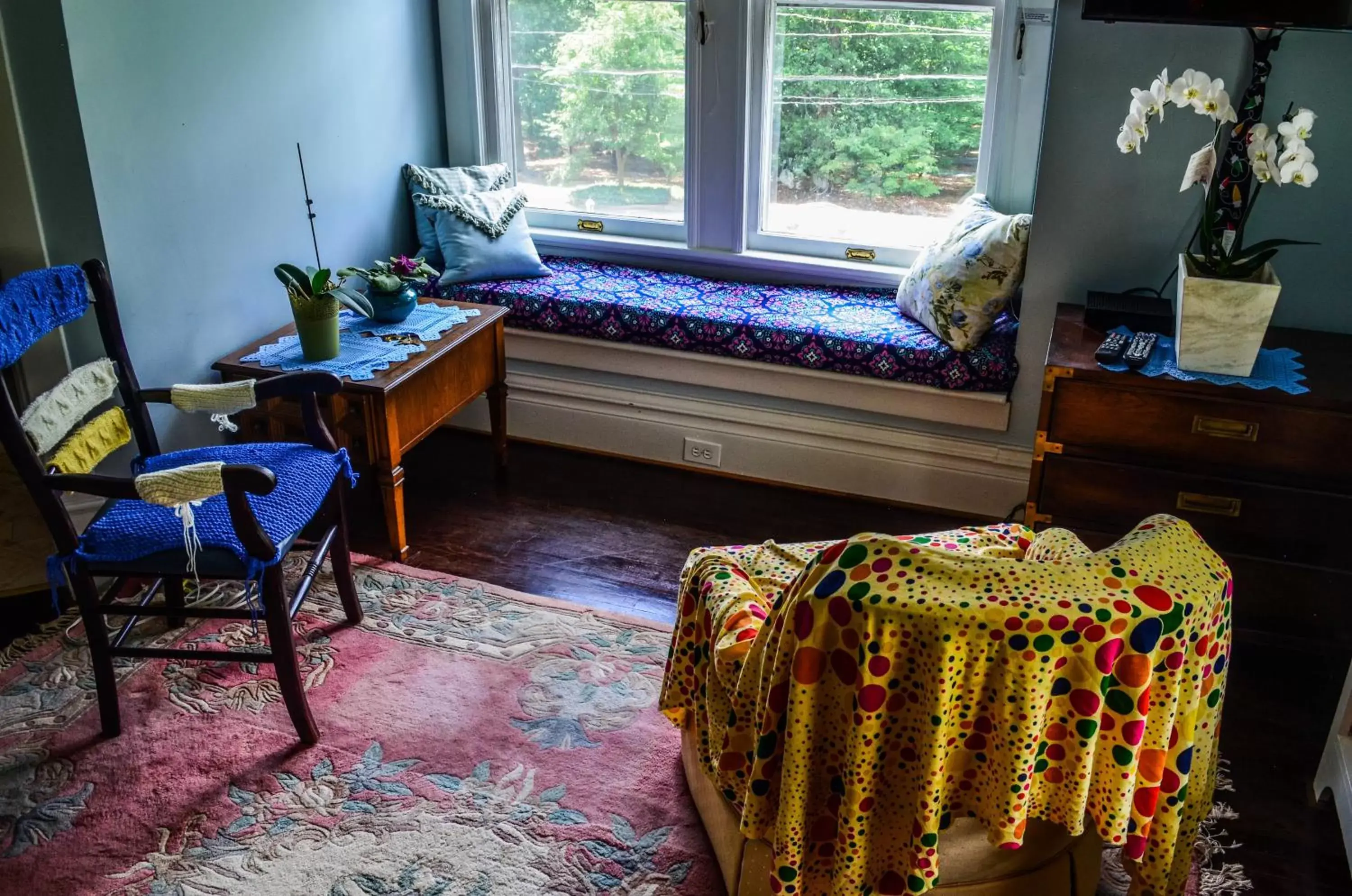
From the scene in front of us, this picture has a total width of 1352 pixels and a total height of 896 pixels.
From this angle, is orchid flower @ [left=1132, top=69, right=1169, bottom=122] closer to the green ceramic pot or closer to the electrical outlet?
the electrical outlet

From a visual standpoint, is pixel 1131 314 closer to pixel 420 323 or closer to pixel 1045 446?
pixel 1045 446

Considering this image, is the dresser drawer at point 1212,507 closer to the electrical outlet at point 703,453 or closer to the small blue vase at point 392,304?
the electrical outlet at point 703,453

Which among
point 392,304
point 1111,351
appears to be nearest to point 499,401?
point 392,304

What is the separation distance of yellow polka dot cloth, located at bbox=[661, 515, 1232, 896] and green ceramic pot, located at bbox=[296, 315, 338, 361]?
170 cm

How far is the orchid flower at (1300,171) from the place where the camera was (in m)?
2.29

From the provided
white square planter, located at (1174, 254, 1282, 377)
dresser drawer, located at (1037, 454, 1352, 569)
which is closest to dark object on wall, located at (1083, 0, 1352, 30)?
white square planter, located at (1174, 254, 1282, 377)

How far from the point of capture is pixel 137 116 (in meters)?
2.75

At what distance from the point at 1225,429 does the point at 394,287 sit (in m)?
2.14

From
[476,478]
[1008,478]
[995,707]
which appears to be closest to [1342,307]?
[1008,478]

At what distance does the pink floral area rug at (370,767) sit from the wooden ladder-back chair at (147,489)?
0.40 ft

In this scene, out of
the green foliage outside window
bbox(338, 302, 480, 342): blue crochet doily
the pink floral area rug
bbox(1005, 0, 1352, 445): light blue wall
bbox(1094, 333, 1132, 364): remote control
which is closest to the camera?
the pink floral area rug

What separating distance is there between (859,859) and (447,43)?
3220mm

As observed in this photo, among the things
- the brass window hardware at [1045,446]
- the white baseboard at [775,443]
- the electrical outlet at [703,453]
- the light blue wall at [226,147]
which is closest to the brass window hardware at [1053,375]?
the brass window hardware at [1045,446]

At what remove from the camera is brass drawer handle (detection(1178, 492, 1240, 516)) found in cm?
254
